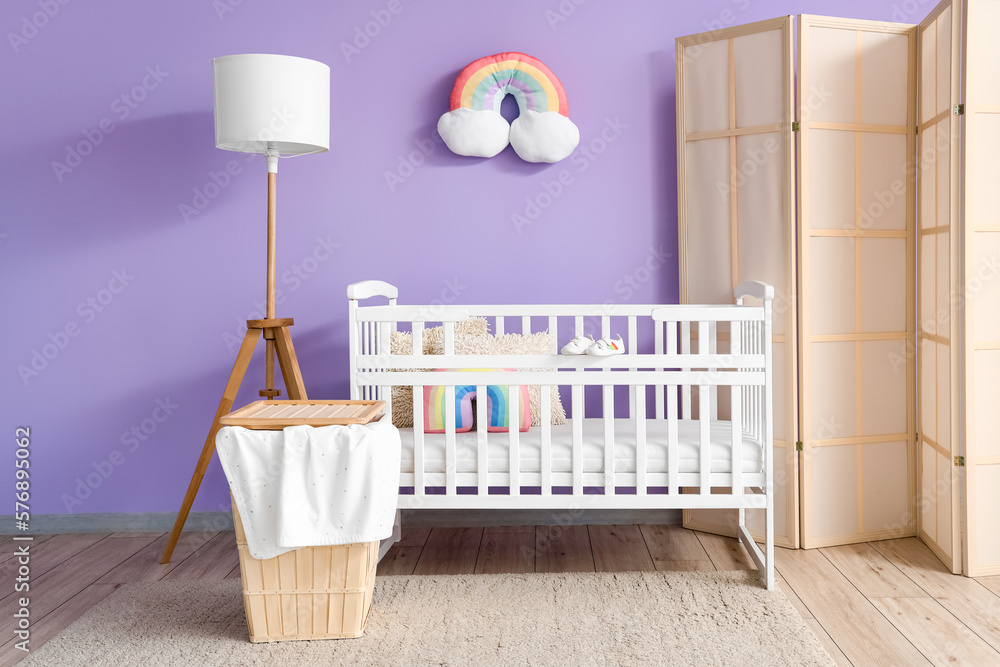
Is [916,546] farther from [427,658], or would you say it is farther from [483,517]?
[427,658]

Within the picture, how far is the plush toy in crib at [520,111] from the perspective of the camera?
99.3 inches

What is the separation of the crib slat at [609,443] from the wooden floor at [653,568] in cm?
37

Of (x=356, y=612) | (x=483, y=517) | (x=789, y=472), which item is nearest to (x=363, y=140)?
(x=483, y=517)

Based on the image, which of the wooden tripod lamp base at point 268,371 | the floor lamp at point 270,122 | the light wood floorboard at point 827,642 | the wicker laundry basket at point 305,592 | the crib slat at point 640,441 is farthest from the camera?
the wooden tripod lamp base at point 268,371

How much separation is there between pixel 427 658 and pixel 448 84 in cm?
189

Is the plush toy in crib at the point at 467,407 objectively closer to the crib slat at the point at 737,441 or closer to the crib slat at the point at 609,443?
the crib slat at the point at 609,443

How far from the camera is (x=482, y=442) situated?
→ 2.00 metres

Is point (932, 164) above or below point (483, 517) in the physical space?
above

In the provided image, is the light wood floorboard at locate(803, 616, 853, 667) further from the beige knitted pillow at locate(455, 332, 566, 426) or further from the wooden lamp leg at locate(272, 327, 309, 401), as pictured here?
the wooden lamp leg at locate(272, 327, 309, 401)

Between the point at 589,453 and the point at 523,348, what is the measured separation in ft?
1.32

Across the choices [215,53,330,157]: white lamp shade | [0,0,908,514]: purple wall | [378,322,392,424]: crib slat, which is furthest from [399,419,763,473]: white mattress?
[215,53,330,157]: white lamp shade

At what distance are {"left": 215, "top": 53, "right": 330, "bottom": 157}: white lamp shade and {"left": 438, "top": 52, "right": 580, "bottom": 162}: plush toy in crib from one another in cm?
50

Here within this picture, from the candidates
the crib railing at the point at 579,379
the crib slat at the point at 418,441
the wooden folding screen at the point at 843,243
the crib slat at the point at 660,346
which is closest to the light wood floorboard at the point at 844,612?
the wooden folding screen at the point at 843,243

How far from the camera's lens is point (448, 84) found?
8.57 ft
